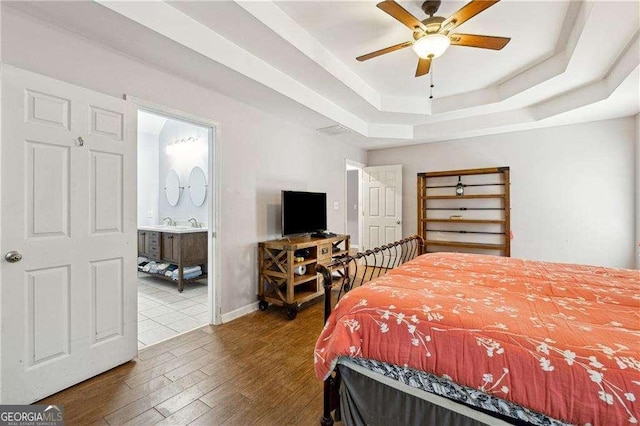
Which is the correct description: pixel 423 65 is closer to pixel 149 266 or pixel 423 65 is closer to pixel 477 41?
pixel 477 41

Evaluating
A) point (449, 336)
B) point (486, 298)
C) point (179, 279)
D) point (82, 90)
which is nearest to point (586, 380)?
point (449, 336)

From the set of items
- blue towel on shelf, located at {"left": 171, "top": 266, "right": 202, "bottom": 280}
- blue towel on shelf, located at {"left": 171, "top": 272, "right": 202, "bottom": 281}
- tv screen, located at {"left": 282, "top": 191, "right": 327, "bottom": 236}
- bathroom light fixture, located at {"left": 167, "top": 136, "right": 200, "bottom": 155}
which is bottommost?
blue towel on shelf, located at {"left": 171, "top": 272, "right": 202, "bottom": 281}

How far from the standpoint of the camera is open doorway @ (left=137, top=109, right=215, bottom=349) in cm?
312

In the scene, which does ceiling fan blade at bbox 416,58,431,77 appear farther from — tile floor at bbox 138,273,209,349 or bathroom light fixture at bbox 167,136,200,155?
bathroom light fixture at bbox 167,136,200,155

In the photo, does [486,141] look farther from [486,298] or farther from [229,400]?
[229,400]

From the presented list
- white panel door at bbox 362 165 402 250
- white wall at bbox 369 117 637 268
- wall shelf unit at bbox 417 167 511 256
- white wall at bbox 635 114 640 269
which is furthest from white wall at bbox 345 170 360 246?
white wall at bbox 635 114 640 269

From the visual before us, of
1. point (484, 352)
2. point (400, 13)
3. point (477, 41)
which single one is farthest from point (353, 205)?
point (484, 352)

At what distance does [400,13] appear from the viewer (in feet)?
6.09

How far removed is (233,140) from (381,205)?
10.7ft

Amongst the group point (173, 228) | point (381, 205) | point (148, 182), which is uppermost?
point (148, 182)

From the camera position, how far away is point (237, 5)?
1888 millimetres

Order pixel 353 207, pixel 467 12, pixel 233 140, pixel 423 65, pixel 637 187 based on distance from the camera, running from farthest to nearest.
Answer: pixel 353 207 → pixel 637 187 → pixel 233 140 → pixel 423 65 → pixel 467 12

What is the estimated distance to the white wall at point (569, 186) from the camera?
3680 millimetres

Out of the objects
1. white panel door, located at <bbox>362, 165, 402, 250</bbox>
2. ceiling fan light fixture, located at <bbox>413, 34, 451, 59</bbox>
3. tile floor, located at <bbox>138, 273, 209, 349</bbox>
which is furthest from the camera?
white panel door, located at <bbox>362, 165, 402, 250</bbox>
